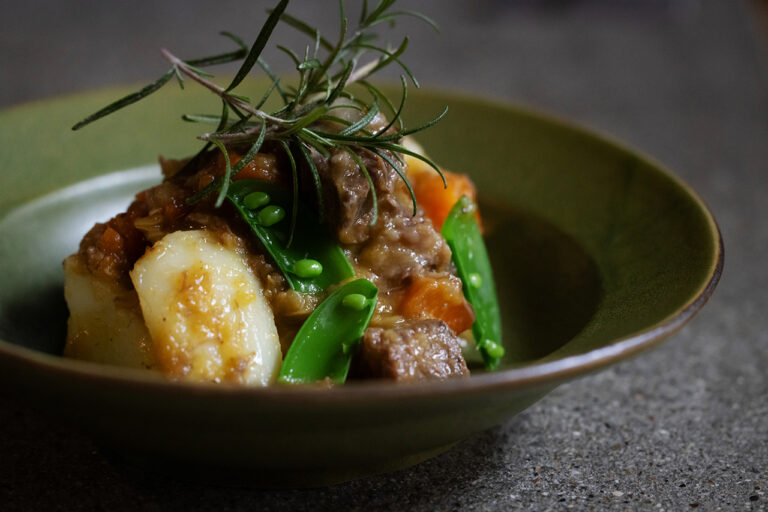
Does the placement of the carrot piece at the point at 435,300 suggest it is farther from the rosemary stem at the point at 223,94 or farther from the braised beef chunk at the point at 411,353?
the rosemary stem at the point at 223,94

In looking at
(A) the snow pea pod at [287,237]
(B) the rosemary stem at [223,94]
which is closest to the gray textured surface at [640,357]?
(A) the snow pea pod at [287,237]

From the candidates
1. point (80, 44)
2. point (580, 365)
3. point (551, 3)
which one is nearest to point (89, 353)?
point (580, 365)

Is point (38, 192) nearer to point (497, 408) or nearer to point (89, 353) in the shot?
point (89, 353)

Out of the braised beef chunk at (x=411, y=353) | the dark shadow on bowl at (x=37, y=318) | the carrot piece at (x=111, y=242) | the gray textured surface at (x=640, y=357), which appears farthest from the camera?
the dark shadow on bowl at (x=37, y=318)

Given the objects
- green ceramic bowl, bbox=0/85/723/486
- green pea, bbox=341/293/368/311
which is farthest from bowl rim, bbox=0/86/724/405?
green pea, bbox=341/293/368/311

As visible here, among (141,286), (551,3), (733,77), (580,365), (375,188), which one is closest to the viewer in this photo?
(580,365)

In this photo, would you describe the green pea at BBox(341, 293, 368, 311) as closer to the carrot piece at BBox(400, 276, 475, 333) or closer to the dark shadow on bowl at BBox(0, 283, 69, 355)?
the carrot piece at BBox(400, 276, 475, 333)

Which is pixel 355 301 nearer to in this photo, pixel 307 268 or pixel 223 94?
pixel 307 268
